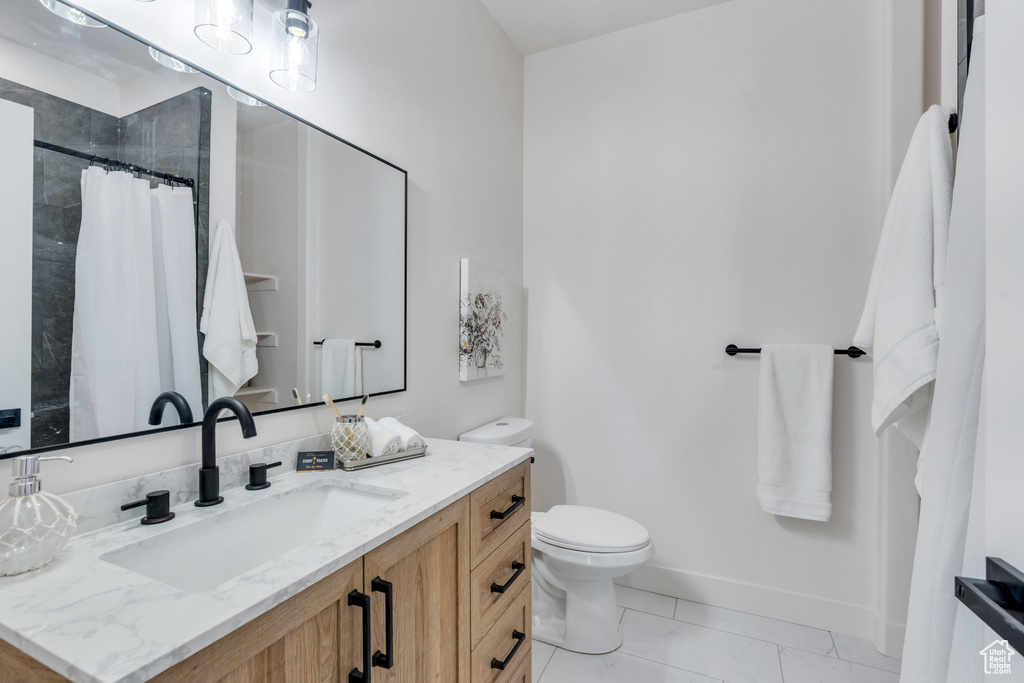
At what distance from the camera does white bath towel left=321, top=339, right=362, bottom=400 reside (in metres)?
1.36

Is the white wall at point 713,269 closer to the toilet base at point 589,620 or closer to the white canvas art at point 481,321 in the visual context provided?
the white canvas art at point 481,321

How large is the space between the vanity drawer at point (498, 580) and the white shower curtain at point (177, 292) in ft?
2.39

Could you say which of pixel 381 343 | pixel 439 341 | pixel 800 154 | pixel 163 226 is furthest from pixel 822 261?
pixel 163 226

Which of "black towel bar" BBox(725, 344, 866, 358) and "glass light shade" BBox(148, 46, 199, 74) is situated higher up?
"glass light shade" BBox(148, 46, 199, 74)

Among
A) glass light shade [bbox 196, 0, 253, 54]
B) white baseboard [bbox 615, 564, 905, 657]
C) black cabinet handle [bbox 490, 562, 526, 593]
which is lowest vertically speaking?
white baseboard [bbox 615, 564, 905, 657]

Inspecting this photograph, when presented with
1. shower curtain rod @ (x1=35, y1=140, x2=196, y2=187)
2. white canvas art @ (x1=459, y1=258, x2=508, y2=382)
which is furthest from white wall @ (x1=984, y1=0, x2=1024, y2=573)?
white canvas art @ (x1=459, y1=258, x2=508, y2=382)

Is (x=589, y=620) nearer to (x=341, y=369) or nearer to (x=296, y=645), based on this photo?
(x=341, y=369)

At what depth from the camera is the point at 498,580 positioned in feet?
4.06

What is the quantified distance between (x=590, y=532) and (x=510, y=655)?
0.60m

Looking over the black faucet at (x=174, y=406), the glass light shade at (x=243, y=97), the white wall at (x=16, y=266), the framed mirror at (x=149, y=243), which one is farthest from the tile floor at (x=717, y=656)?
the glass light shade at (x=243, y=97)

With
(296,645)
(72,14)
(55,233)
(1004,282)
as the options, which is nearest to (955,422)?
(1004,282)

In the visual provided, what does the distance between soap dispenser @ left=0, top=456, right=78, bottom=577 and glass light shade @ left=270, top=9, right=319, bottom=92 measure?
97 cm

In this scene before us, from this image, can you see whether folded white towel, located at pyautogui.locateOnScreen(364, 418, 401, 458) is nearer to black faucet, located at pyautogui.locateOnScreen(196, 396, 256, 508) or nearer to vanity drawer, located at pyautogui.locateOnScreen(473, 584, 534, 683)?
black faucet, located at pyautogui.locateOnScreen(196, 396, 256, 508)

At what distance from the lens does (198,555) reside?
869 millimetres
